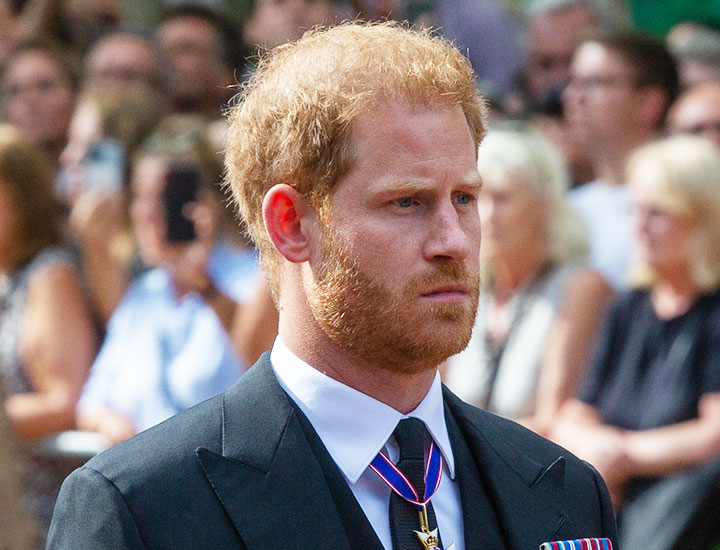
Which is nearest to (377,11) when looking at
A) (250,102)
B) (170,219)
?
(170,219)

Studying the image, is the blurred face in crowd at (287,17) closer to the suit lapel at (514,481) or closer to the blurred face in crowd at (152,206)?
the blurred face in crowd at (152,206)

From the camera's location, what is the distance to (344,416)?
2.17 m

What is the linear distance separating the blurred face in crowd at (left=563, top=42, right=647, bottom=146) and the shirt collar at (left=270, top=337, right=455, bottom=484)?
3513 millimetres

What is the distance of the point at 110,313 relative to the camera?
565 centimetres

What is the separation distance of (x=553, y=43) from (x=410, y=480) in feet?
14.7

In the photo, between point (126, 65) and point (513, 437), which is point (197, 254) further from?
point (513, 437)

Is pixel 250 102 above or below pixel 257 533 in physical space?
above

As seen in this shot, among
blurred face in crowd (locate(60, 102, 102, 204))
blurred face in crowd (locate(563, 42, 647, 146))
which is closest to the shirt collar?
blurred face in crowd (locate(563, 42, 647, 146))

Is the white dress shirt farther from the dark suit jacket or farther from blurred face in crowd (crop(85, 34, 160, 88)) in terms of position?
blurred face in crowd (crop(85, 34, 160, 88))

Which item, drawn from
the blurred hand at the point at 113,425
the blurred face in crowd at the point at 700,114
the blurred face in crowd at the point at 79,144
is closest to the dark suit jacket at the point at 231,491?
the blurred hand at the point at 113,425

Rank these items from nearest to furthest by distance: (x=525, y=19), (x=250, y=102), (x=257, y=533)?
1. (x=257, y=533)
2. (x=250, y=102)
3. (x=525, y=19)

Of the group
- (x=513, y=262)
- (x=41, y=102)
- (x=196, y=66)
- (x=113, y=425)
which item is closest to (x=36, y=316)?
(x=113, y=425)

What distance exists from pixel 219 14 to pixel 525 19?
1838 millimetres

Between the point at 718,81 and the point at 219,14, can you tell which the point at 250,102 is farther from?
the point at 219,14
